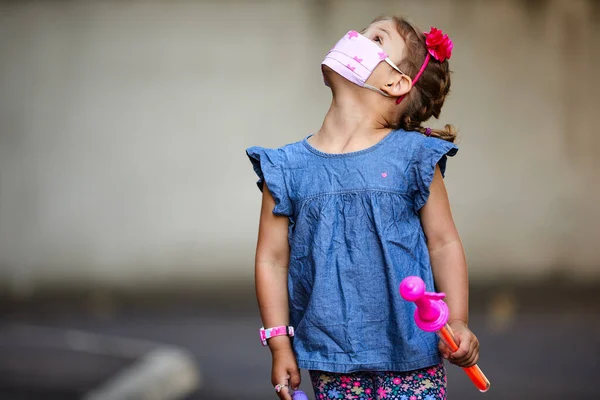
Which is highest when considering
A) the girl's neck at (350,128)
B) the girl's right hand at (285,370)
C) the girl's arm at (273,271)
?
the girl's neck at (350,128)

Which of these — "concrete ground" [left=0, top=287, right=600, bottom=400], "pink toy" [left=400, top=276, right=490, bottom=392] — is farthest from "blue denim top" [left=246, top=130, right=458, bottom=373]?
"concrete ground" [left=0, top=287, right=600, bottom=400]

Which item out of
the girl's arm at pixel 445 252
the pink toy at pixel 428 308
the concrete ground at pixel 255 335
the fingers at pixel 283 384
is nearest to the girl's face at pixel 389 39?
the girl's arm at pixel 445 252

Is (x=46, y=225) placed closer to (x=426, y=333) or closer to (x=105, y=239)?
(x=105, y=239)

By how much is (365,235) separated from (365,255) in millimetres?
42

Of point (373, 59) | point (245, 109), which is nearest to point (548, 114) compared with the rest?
point (245, 109)

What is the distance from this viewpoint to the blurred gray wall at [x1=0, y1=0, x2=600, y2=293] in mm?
7887

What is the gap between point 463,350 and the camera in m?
1.95

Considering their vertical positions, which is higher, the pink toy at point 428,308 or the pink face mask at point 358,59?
the pink face mask at point 358,59

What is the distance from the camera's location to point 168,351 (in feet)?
18.4

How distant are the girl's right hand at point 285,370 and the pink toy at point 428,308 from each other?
0.35 metres

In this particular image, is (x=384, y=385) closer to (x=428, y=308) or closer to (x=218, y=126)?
(x=428, y=308)

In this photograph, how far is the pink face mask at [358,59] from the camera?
2186 millimetres

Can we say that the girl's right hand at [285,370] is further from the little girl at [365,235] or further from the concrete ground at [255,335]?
the concrete ground at [255,335]

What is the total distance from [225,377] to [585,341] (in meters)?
2.21
